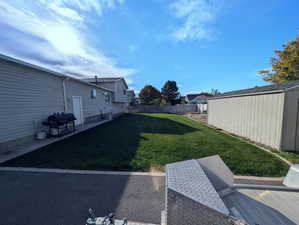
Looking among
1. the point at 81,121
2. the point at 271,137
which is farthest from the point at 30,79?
the point at 271,137

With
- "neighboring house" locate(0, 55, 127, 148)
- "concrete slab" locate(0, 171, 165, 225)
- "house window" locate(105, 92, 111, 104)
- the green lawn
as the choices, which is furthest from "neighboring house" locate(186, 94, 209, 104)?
"concrete slab" locate(0, 171, 165, 225)

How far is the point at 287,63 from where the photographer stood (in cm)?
1213

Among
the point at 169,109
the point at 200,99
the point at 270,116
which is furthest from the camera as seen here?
the point at 200,99

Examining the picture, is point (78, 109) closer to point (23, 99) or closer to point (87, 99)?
point (87, 99)

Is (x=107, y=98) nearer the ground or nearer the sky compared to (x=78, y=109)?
nearer the sky

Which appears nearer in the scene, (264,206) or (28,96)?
(264,206)

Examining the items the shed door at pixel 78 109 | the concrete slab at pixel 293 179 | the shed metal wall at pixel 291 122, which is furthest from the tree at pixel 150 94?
the concrete slab at pixel 293 179

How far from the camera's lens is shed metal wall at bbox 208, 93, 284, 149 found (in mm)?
4898

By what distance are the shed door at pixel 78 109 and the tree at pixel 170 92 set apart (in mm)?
26737

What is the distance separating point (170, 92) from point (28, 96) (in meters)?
30.9

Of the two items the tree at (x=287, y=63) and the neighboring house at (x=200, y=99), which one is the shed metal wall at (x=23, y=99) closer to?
the neighboring house at (x=200, y=99)

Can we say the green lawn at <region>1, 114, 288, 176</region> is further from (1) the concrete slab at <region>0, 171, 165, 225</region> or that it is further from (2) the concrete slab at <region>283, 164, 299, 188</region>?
(2) the concrete slab at <region>283, 164, 299, 188</region>

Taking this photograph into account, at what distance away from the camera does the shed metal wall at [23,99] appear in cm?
485

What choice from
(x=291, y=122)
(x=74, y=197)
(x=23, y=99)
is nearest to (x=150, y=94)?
(x=23, y=99)
